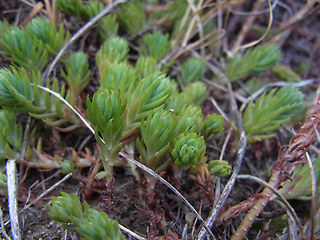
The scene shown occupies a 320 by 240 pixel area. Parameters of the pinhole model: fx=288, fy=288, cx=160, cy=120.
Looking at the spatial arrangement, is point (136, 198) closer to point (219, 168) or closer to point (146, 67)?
point (219, 168)

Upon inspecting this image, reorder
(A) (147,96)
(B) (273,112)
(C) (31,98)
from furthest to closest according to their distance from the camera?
(B) (273,112) < (C) (31,98) < (A) (147,96)

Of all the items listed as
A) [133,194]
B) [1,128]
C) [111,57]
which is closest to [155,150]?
[133,194]

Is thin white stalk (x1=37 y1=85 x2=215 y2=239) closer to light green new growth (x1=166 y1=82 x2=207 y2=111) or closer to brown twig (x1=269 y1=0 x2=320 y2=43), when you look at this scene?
light green new growth (x1=166 y1=82 x2=207 y2=111)

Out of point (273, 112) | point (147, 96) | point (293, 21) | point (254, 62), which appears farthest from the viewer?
point (293, 21)

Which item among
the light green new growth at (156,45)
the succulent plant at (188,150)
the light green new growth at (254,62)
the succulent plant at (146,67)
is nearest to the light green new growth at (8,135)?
the succulent plant at (146,67)

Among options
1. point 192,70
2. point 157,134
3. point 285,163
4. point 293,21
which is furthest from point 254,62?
point 157,134

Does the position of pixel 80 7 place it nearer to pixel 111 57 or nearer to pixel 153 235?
pixel 111 57

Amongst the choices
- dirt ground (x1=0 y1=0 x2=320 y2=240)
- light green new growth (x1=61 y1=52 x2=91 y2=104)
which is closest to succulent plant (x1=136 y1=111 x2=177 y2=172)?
dirt ground (x1=0 y1=0 x2=320 y2=240)
